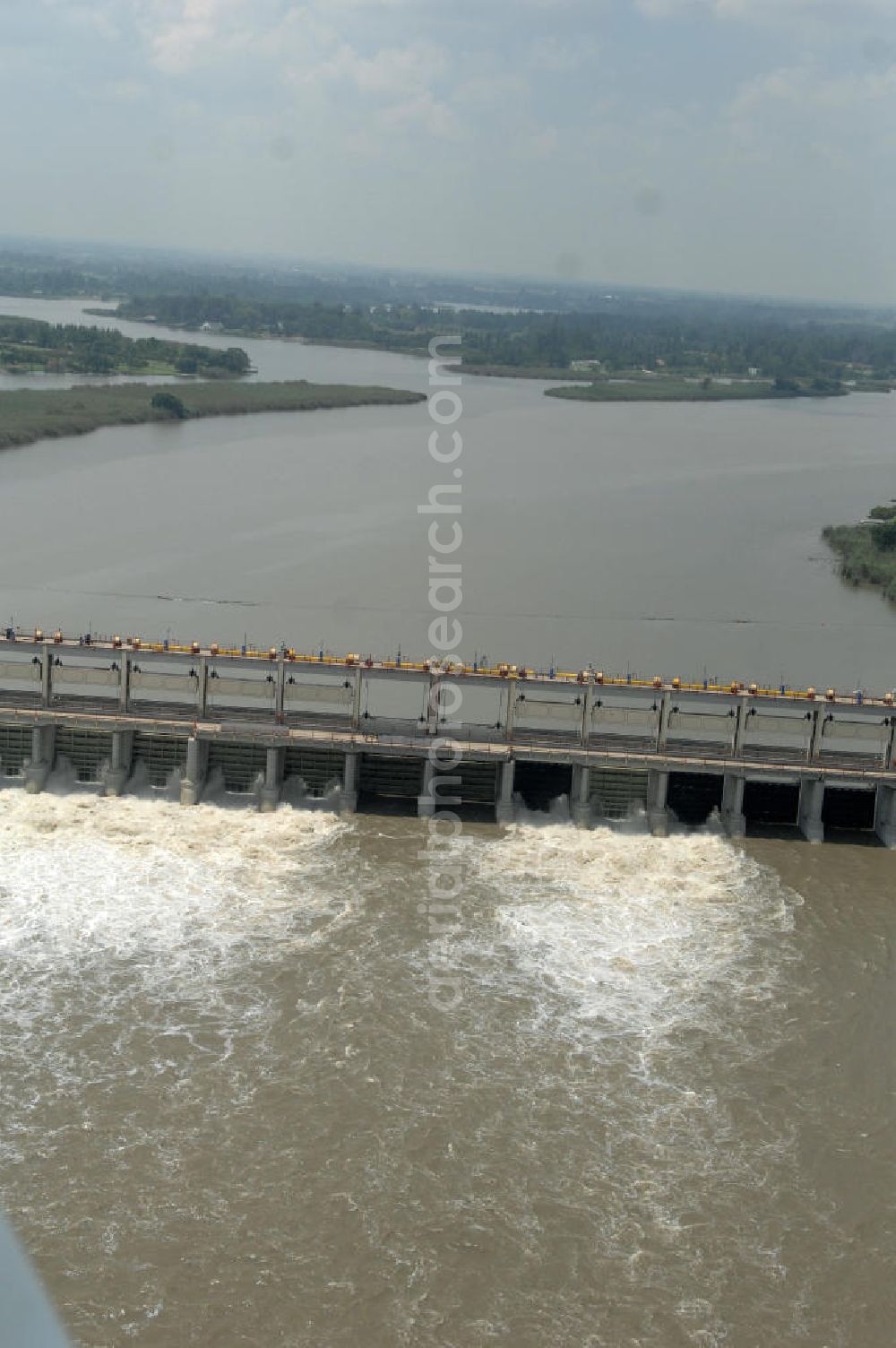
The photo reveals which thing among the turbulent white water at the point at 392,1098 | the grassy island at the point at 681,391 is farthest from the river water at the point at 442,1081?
the grassy island at the point at 681,391

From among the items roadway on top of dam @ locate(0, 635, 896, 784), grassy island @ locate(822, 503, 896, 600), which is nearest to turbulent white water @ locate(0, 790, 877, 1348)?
roadway on top of dam @ locate(0, 635, 896, 784)

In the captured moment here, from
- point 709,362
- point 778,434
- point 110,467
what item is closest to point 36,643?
point 110,467

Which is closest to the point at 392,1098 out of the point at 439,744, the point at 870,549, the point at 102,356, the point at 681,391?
the point at 439,744

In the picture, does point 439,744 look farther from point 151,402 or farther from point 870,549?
point 151,402

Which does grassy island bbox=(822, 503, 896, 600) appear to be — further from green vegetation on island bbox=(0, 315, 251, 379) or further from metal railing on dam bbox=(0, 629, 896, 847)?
green vegetation on island bbox=(0, 315, 251, 379)

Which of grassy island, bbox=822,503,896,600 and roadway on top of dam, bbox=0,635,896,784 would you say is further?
grassy island, bbox=822,503,896,600
